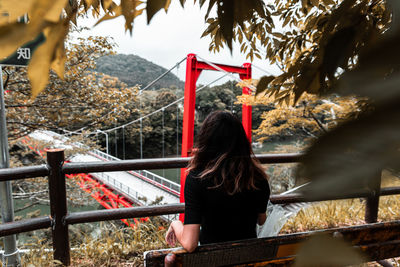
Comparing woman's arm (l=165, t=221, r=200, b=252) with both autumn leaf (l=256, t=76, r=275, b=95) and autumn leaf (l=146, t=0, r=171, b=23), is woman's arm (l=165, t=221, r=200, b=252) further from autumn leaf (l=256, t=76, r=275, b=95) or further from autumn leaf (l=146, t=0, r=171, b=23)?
autumn leaf (l=146, t=0, r=171, b=23)

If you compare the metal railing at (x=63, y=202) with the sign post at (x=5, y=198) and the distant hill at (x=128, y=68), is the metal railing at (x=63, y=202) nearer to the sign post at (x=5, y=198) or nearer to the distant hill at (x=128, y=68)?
the sign post at (x=5, y=198)

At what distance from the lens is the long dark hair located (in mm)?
895

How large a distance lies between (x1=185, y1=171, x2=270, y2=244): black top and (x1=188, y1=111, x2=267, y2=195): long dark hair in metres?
0.03

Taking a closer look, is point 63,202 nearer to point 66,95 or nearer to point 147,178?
point 66,95

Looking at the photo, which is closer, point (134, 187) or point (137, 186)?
point (134, 187)

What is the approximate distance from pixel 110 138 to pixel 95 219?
45.6 ft

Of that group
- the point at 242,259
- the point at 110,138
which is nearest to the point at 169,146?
the point at 110,138

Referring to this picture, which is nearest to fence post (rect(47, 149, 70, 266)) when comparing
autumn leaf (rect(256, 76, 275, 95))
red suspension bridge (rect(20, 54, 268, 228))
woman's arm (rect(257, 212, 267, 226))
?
red suspension bridge (rect(20, 54, 268, 228))

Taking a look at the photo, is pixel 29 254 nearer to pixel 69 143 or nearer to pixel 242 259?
pixel 242 259

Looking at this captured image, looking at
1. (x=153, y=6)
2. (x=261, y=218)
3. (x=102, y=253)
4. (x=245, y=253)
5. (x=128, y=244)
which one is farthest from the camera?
(x=128, y=244)

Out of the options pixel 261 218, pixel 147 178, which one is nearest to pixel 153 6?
pixel 261 218

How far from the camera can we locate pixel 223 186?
882 millimetres

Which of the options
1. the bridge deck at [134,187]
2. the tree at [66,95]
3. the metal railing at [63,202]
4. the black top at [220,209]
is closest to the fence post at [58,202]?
the metal railing at [63,202]

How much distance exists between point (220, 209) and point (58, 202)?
1.00m
